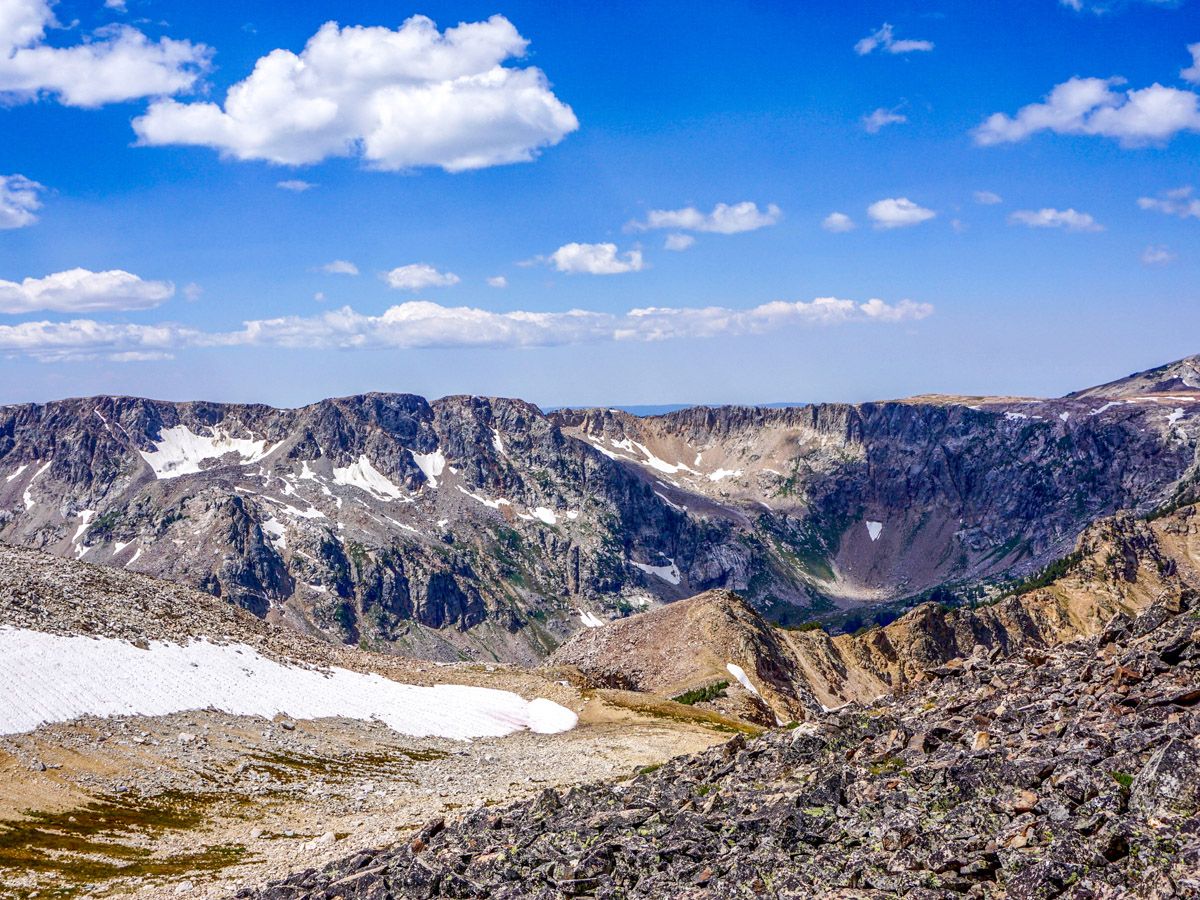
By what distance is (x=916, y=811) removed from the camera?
24.3 metres

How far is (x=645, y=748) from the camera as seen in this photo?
78.5 m

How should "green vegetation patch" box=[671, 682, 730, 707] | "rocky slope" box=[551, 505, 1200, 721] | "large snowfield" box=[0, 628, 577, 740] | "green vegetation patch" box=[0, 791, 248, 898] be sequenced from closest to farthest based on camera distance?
"green vegetation patch" box=[0, 791, 248, 898]
"large snowfield" box=[0, 628, 577, 740]
"green vegetation patch" box=[671, 682, 730, 707]
"rocky slope" box=[551, 505, 1200, 721]

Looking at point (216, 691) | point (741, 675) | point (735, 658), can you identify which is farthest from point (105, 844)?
point (735, 658)

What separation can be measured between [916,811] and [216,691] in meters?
67.4

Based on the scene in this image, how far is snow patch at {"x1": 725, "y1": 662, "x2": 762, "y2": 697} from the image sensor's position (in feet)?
377

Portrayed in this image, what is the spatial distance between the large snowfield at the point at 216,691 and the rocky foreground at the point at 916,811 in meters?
42.5

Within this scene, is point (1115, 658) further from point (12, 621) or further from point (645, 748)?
point (12, 621)

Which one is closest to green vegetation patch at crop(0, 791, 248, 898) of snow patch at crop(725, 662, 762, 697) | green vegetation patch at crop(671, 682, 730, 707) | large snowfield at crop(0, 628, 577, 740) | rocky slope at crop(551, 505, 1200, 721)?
large snowfield at crop(0, 628, 577, 740)

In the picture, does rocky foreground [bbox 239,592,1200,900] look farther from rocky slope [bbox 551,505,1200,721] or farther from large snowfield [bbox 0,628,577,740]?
rocky slope [bbox 551,505,1200,721]

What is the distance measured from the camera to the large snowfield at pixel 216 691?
6806 centimetres

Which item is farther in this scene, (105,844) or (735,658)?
(735,658)

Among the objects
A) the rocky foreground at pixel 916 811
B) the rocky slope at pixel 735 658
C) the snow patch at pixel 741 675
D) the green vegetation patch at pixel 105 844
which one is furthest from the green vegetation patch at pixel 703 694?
the rocky foreground at pixel 916 811

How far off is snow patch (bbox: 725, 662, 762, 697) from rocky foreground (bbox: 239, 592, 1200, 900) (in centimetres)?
7974

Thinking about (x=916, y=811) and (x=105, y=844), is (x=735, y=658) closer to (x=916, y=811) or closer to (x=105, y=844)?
(x=105, y=844)
